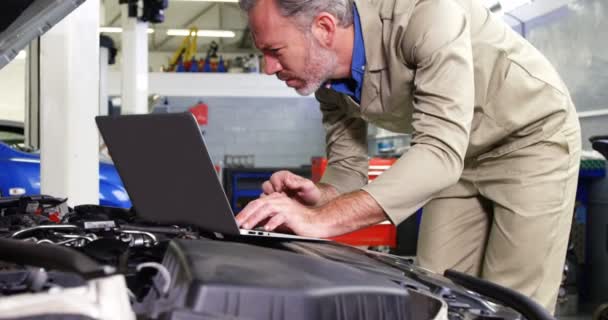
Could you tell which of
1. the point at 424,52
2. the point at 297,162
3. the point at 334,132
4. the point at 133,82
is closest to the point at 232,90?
the point at 133,82

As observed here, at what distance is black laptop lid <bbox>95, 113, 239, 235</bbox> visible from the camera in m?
1.22

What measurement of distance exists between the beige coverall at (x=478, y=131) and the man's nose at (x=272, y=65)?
234mm

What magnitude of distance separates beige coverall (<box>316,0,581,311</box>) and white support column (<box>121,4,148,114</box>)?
392cm

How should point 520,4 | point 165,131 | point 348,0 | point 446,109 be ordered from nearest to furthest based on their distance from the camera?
point 165,131
point 446,109
point 348,0
point 520,4

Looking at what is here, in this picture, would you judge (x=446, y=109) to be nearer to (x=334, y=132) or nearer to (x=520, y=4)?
(x=334, y=132)

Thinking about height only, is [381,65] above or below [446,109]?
above

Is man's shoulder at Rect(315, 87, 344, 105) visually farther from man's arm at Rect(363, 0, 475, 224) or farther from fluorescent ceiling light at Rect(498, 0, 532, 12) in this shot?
fluorescent ceiling light at Rect(498, 0, 532, 12)

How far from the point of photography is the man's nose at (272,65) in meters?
1.73

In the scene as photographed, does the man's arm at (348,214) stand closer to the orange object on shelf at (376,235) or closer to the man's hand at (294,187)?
the man's hand at (294,187)

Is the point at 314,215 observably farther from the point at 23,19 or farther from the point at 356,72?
the point at 23,19

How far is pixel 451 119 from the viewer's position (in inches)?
57.1


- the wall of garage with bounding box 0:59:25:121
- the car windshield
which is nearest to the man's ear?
the car windshield

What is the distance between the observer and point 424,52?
4.92 feet

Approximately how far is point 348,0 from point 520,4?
13.4 ft
